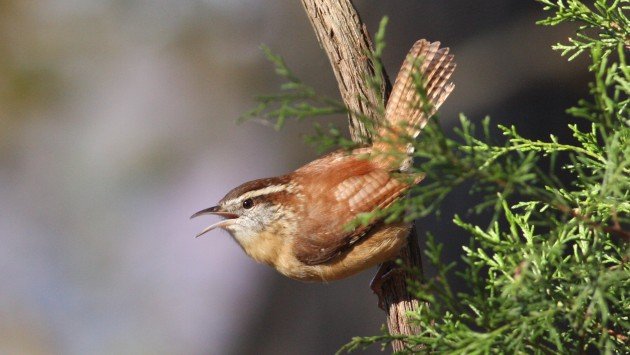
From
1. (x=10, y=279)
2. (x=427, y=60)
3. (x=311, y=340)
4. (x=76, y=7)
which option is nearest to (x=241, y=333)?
(x=311, y=340)

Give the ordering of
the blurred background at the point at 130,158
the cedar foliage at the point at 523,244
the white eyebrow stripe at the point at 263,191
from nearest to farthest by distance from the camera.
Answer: the cedar foliage at the point at 523,244, the white eyebrow stripe at the point at 263,191, the blurred background at the point at 130,158

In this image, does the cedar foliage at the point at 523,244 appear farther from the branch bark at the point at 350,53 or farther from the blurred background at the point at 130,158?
the blurred background at the point at 130,158

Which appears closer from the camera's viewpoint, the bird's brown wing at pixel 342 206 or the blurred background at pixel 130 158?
the bird's brown wing at pixel 342 206

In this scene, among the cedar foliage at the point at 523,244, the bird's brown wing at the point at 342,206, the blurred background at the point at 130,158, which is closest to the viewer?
the cedar foliage at the point at 523,244

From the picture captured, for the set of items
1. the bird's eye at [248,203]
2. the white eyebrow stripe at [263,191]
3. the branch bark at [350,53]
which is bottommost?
the bird's eye at [248,203]

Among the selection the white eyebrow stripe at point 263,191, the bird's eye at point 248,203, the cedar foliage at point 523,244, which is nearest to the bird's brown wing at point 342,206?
the white eyebrow stripe at point 263,191

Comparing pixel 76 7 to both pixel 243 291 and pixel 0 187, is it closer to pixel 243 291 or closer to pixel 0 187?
pixel 0 187

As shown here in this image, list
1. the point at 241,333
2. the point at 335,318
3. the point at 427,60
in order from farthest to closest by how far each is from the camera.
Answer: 1. the point at 241,333
2. the point at 335,318
3. the point at 427,60
